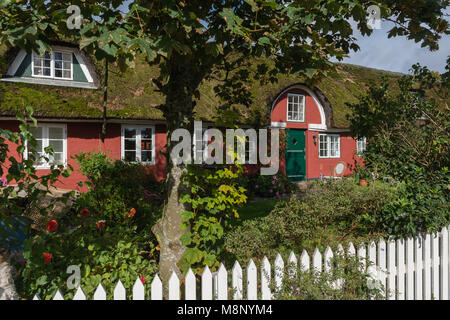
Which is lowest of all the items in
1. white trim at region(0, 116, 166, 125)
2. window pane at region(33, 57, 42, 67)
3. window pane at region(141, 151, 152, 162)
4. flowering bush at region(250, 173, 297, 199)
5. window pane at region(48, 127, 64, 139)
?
flowering bush at region(250, 173, 297, 199)

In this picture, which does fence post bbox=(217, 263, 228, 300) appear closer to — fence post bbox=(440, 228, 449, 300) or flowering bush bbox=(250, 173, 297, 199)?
fence post bbox=(440, 228, 449, 300)

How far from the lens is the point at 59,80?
10.1 metres

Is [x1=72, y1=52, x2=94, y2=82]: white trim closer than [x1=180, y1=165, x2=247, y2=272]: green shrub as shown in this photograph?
No

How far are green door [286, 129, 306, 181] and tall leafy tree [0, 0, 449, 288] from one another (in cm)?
972

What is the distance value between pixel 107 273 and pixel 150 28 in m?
2.62

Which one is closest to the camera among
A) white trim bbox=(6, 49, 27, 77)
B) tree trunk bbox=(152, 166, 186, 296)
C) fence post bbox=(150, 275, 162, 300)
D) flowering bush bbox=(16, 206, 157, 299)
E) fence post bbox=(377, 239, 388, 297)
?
fence post bbox=(150, 275, 162, 300)

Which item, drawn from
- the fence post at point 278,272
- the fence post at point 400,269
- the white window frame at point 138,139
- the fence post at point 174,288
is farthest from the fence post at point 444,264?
the white window frame at point 138,139

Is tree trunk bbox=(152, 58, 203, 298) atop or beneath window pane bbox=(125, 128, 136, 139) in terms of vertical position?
beneath

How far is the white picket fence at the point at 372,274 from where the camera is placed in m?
2.52

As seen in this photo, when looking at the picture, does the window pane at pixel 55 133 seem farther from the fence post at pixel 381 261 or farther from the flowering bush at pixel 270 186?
the fence post at pixel 381 261

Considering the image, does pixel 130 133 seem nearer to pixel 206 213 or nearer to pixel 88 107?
pixel 88 107

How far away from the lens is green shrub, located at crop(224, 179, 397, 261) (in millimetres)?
4320

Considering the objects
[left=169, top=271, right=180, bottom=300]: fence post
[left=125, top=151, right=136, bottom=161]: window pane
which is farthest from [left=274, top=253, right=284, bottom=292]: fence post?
[left=125, top=151, right=136, bottom=161]: window pane

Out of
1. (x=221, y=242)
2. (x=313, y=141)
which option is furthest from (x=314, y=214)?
(x=313, y=141)
